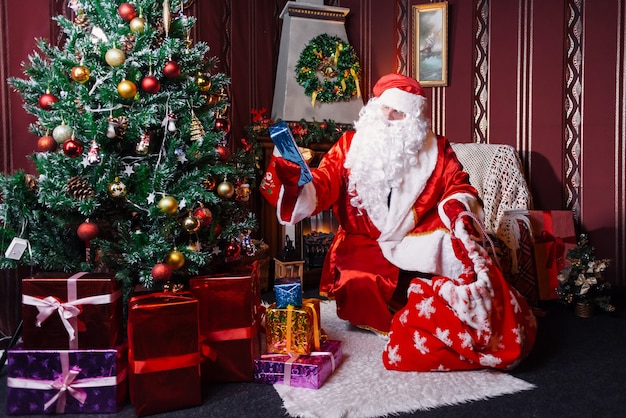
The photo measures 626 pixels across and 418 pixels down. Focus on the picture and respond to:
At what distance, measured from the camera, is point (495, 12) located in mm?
3955

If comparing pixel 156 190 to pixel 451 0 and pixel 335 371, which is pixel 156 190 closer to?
pixel 335 371

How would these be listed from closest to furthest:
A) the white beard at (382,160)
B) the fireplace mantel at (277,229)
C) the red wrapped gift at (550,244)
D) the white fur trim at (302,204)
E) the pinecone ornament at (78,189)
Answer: the pinecone ornament at (78,189)
the white fur trim at (302,204)
the white beard at (382,160)
the red wrapped gift at (550,244)
the fireplace mantel at (277,229)

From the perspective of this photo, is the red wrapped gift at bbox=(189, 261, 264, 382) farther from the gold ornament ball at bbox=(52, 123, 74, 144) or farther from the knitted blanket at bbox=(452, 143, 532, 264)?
the knitted blanket at bbox=(452, 143, 532, 264)

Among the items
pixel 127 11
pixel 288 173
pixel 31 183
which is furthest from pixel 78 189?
pixel 288 173

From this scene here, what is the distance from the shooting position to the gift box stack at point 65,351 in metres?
1.79

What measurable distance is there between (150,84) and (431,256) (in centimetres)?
152

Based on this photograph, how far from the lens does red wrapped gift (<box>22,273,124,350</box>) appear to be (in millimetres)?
1790

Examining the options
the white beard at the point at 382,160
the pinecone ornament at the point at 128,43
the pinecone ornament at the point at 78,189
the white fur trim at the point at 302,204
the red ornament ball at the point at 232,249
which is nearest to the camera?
the pinecone ornament at the point at 78,189

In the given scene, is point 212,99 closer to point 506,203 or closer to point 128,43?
point 128,43

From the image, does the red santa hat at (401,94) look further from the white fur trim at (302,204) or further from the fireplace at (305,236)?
the fireplace at (305,236)

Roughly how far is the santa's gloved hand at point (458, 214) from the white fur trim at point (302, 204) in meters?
0.66

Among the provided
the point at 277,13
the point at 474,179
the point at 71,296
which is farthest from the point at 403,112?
the point at 277,13

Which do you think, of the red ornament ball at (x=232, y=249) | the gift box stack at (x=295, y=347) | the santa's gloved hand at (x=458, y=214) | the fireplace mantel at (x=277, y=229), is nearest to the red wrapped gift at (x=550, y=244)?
the santa's gloved hand at (x=458, y=214)

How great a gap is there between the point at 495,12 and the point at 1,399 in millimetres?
4039
